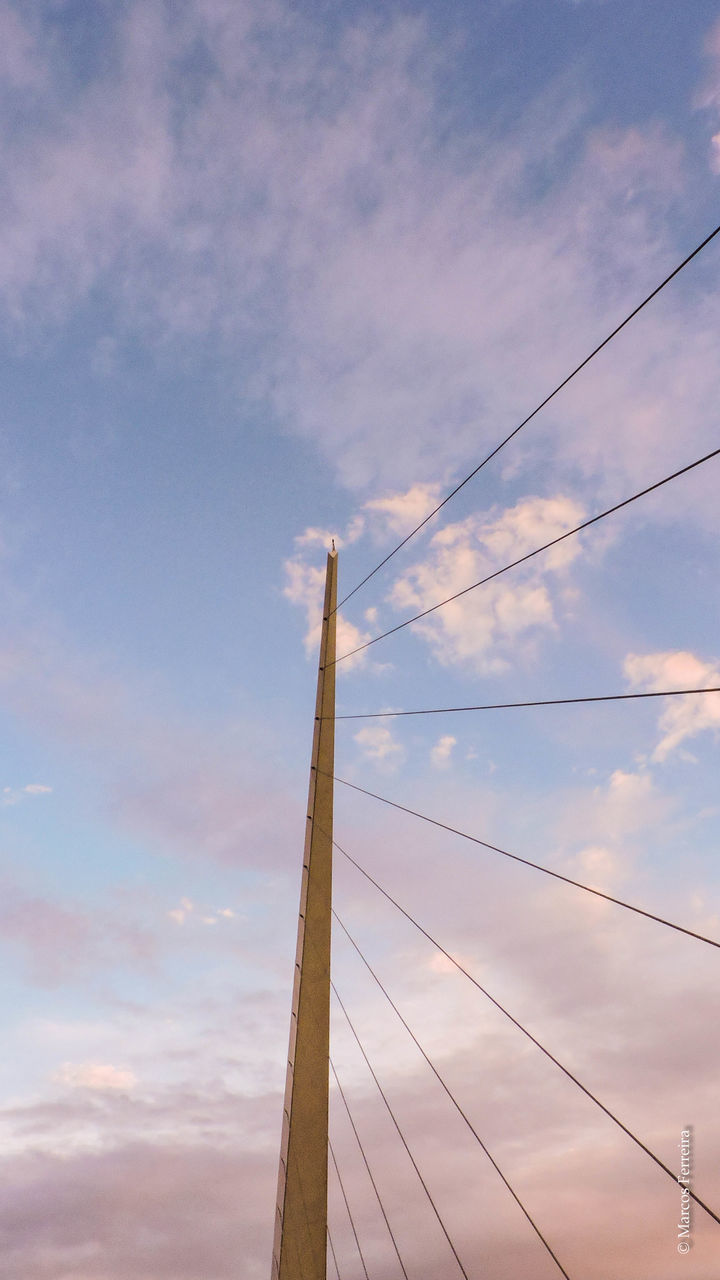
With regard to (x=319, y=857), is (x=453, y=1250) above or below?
below

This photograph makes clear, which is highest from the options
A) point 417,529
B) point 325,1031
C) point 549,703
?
point 417,529

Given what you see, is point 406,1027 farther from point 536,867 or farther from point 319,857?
point 536,867

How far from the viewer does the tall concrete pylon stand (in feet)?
38.6

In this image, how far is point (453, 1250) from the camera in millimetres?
10977

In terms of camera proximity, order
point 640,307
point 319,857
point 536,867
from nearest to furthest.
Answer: point 640,307
point 536,867
point 319,857

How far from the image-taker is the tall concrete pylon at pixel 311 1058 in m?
11.8

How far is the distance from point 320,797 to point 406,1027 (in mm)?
3499

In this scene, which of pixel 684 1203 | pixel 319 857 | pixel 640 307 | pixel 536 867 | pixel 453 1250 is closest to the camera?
pixel 640 307

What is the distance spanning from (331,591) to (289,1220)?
913 cm

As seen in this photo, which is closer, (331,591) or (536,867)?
(536,867)

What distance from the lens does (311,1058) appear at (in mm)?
12680

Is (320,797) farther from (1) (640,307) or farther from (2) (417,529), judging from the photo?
(1) (640,307)

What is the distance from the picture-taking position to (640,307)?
7.82 meters

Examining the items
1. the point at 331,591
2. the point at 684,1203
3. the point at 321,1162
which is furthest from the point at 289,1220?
the point at 331,591
